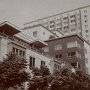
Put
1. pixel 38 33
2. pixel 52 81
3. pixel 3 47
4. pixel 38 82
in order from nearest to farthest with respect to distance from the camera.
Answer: pixel 38 82
pixel 52 81
pixel 3 47
pixel 38 33

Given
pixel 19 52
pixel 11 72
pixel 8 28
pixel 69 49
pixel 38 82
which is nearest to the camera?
pixel 11 72

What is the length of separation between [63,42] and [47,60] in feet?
63.6

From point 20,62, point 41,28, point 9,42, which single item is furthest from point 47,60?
point 41,28

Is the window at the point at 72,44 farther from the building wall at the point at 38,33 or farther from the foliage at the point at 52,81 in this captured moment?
the foliage at the point at 52,81

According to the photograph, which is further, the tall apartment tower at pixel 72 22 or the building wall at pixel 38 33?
the tall apartment tower at pixel 72 22

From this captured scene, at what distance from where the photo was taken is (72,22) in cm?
9975

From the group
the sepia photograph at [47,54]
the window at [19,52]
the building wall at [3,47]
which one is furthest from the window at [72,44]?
the building wall at [3,47]

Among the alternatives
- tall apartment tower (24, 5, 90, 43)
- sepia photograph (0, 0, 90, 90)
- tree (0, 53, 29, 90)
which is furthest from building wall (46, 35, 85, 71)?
tree (0, 53, 29, 90)

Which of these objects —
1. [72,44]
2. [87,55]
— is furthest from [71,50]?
[87,55]

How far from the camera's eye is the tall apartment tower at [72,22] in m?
93.7

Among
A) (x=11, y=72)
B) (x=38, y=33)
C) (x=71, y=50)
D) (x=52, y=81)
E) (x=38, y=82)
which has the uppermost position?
(x=38, y=33)

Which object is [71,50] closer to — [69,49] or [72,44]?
[69,49]

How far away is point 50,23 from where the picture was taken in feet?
340

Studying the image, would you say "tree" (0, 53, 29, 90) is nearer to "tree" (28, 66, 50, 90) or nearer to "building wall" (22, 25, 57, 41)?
"tree" (28, 66, 50, 90)
